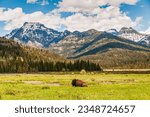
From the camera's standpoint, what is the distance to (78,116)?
77.7ft

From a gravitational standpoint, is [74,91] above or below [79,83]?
below

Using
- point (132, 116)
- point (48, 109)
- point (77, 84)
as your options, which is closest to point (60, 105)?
point (48, 109)

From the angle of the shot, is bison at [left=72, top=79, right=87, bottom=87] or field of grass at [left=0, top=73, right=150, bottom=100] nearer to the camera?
field of grass at [left=0, top=73, right=150, bottom=100]

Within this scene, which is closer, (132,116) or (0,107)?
(132,116)

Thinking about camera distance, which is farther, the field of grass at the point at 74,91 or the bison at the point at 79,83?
the bison at the point at 79,83

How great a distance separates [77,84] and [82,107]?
119 feet

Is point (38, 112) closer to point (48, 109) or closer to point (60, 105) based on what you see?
point (48, 109)

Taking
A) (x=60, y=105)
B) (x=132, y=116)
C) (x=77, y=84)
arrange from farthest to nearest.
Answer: (x=77, y=84) → (x=60, y=105) → (x=132, y=116)

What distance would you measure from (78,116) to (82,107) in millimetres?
2081

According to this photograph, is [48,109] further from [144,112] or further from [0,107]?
[144,112]

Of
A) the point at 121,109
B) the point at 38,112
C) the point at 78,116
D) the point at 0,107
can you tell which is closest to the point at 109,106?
the point at 121,109

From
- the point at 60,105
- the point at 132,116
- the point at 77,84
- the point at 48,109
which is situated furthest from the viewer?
the point at 77,84

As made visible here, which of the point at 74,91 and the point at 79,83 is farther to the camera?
the point at 79,83

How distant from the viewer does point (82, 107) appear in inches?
1013
